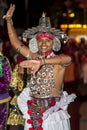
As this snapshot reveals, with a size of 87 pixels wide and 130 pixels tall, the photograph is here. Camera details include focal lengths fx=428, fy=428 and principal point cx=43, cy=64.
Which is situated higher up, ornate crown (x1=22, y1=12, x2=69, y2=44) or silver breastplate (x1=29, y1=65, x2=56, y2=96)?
ornate crown (x1=22, y1=12, x2=69, y2=44)

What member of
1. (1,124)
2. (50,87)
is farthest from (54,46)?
(1,124)

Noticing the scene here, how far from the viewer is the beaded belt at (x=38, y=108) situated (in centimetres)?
462

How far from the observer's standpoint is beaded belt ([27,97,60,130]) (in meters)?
4.62

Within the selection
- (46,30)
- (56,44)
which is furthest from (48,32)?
(56,44)

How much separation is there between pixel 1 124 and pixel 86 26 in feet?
79.9

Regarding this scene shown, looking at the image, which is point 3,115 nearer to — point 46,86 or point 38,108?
point 38,108

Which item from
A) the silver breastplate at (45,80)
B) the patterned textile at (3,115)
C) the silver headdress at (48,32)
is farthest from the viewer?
the patterned textile at (3,115)

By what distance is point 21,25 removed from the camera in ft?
101

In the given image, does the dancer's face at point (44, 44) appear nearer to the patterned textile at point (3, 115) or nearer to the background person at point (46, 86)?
the background person at point (46, 86)

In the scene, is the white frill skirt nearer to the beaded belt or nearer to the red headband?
the beaded belt

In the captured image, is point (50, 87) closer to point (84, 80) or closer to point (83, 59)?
point (84, 80)

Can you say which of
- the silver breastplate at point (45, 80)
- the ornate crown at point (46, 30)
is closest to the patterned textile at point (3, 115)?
the silver breastplate at point (45, 80)

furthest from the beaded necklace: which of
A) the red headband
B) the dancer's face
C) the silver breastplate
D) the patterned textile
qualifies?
the patterned textile

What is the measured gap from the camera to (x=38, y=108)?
15.2ft
